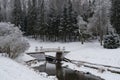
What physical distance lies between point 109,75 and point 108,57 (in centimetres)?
634

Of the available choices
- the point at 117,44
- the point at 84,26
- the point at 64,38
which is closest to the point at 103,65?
the point at 117,44

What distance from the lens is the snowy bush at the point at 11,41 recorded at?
1140 inches

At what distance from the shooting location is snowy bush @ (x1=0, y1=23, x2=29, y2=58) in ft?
95.0

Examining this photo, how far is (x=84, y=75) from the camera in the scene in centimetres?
2781

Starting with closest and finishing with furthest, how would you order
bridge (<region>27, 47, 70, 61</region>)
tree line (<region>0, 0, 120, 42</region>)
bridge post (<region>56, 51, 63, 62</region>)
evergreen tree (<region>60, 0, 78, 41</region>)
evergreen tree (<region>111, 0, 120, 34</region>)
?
1. bridge post (<region>56, 51, 63, 62</region>)
2. bridge (<region>27, 47, 70, 61</region>)
3. tree line (<region>0, 0, 120, 42</region>)
4. evergreen tree (<region>111, 0, 120, 34</region>)
5. evergreen tree (<region>60, 0, 78, 41</region>)

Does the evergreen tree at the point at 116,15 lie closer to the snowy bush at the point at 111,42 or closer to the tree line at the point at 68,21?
the tree line at the point at 68,21

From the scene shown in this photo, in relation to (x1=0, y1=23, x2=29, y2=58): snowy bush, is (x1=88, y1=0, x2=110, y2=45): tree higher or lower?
higher

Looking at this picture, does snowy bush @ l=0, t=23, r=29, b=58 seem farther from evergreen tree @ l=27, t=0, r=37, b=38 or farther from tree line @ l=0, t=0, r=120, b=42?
evergreen tree @ l=27, t=0, r=37, b=38

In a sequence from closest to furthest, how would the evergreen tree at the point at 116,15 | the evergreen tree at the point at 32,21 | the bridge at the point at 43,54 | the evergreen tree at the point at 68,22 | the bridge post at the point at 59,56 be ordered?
1. the bridge post at the point at 59,56
2. the bridge at the point at 43,54
3. the evergreen tree at the point at 116,15
4. the evergreen tree at the point at 68,22
5. the evergreen tree at the point at 32,21

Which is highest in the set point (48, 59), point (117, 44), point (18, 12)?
point (18, 12)

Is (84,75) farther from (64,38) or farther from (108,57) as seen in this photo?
(64,38)

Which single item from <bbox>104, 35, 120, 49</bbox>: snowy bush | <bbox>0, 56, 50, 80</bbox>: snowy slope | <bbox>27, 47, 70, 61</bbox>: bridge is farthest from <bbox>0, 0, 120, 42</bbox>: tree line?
<bbox>0, 56, 50, 80</bbox>: snowy slope

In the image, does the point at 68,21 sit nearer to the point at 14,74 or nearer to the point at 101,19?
Result: the point at 101,19

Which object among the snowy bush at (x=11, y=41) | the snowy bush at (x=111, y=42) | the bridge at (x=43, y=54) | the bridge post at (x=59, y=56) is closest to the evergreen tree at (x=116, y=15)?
the snowy bush at (x=111, y=42)
